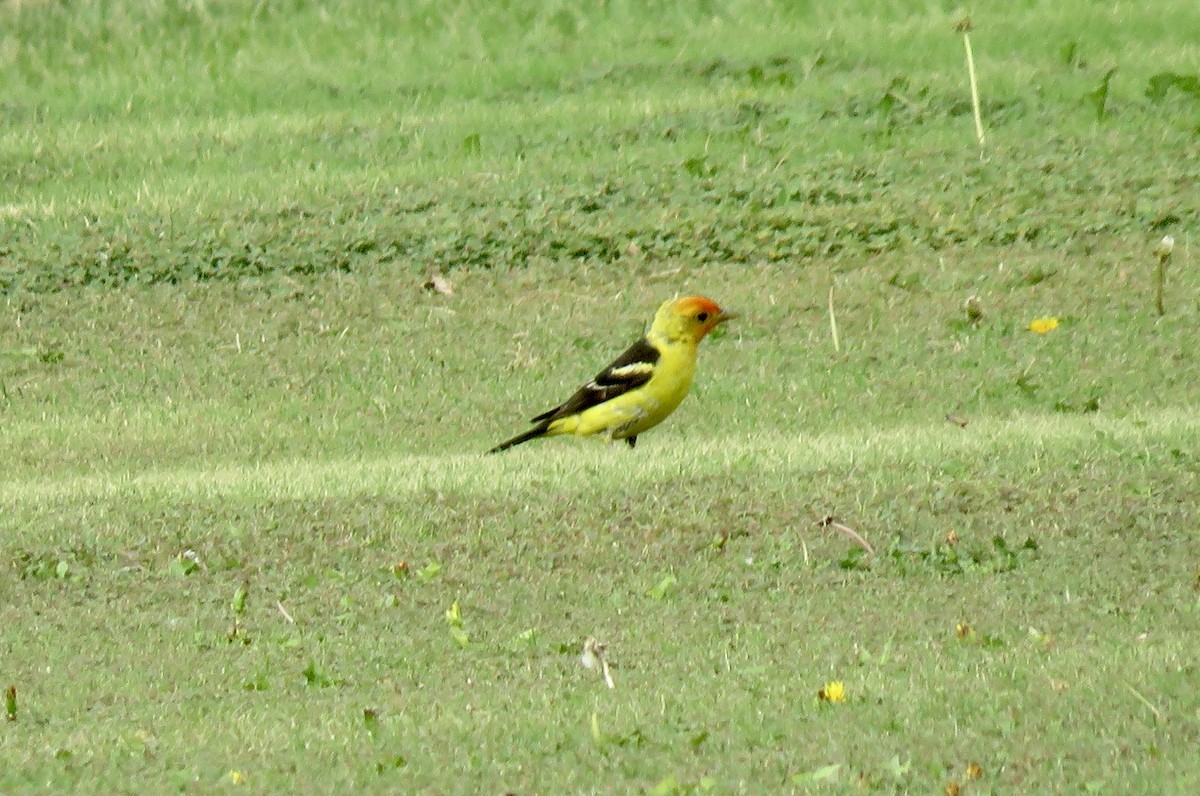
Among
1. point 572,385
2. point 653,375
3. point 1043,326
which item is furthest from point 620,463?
point 1043,326

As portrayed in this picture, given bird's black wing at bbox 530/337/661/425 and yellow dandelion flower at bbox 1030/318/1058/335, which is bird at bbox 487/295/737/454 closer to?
bird's black wing at bbox 530/337/661/425

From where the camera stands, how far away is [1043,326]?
10953mm

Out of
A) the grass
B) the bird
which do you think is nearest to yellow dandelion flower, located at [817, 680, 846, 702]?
the grass

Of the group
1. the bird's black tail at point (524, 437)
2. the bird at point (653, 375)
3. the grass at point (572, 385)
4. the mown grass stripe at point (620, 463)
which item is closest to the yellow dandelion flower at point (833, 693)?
the grass at point (572, 385)

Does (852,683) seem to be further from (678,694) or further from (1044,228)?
(1044,228)

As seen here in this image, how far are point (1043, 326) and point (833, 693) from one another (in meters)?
5.65

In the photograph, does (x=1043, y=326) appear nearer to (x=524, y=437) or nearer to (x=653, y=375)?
(x=653, y=375)

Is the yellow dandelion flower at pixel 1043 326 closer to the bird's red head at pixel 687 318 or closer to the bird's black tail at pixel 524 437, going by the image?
the bird's red head at pixel 687 318

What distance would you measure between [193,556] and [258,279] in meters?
4.90

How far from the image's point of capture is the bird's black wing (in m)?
9.05

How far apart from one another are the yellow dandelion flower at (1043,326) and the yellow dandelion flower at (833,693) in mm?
5532

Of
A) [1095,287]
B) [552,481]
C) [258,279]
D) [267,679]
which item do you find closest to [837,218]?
[1095,287]

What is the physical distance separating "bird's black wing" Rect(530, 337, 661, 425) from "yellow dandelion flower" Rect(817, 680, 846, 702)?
11.3 ft

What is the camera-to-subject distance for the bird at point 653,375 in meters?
9.05
